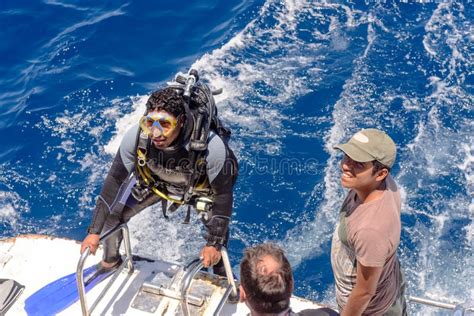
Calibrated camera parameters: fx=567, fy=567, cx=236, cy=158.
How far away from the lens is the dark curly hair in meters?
4.20

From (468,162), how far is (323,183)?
201 cm

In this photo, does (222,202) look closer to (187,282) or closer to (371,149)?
(187,282)

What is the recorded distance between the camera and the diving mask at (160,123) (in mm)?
4168

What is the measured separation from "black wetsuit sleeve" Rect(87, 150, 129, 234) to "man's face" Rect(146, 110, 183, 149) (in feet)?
1.61

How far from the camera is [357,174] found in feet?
10.9

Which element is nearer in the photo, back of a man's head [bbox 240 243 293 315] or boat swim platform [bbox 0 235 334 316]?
back of a man's head [bbox 240 243 293 315]

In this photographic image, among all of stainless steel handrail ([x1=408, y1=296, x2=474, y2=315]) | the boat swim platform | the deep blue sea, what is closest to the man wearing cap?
stainless steel handrail ([x1=408, y1=296, x2=474, y2=315])

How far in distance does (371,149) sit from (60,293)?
3.01 m

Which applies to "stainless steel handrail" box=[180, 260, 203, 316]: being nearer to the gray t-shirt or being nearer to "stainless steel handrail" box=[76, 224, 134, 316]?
"stainless steel handrail" box=[76, 224, 134, 316]

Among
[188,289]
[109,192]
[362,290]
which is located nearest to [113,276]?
[109,192]

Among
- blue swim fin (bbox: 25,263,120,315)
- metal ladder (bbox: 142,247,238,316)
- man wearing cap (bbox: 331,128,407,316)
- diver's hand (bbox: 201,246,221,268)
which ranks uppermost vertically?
man wearing cap (bbox: 331,128,407,316)

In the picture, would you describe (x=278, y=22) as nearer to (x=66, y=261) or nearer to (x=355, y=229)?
(x=66, y=261)

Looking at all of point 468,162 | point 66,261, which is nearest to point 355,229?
point 66,261
